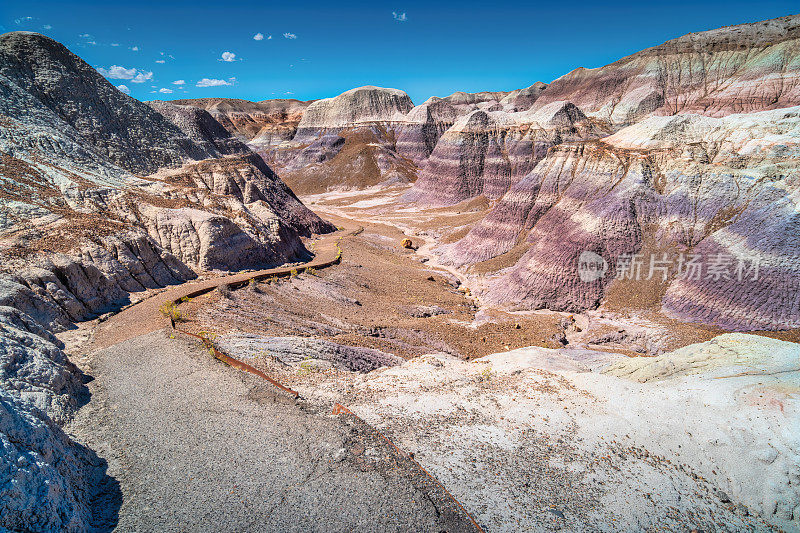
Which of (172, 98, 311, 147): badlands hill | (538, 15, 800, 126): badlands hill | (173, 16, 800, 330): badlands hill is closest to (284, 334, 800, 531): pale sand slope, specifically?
(173, 16, 800, 330): badlands hill

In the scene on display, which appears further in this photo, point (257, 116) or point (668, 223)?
point (257, 116)

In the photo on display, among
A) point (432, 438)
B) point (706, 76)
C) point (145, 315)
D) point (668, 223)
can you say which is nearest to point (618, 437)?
point (432, 438)

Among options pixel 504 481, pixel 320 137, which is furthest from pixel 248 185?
pixel 320 137

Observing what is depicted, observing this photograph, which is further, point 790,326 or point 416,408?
point 790,326

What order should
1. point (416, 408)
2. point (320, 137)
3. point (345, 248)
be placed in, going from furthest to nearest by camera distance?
1. point (320, 137)
2. point (345, 248)
3. point (416, 408)

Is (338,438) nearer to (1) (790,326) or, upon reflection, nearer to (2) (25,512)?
(2) (25,512)
